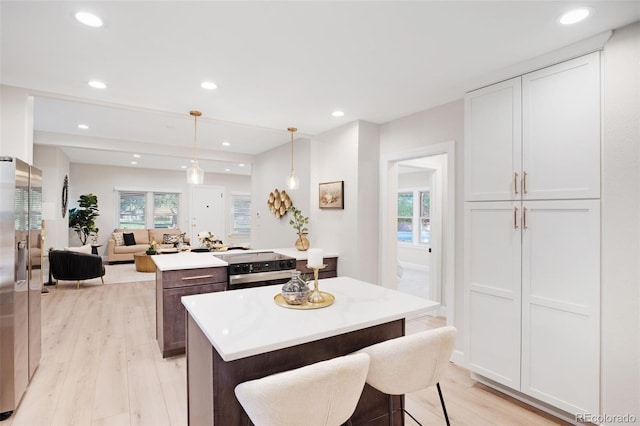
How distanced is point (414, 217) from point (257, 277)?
5.73m

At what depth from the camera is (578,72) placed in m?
2.07

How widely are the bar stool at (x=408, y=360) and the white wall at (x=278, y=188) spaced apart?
124 inches

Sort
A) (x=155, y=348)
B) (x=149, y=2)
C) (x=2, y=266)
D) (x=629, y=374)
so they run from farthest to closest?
(x=155, y=348)
(x=2, y=266)
(x=629, y=374)
(x=149, y=2)

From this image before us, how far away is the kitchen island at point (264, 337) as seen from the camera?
1328mm

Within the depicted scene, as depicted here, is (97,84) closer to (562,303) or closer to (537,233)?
(537,233)

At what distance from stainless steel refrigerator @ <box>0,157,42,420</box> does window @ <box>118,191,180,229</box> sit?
7.26m

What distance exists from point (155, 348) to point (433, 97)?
12.5ft

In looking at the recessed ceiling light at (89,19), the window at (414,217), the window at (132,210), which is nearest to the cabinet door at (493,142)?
the recessed ceiling light at (89,19)

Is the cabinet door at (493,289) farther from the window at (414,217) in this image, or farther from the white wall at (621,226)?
the window at (414,217)

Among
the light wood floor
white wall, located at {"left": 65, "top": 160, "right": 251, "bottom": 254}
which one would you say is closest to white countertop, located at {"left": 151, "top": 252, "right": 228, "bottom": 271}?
the light wood floor

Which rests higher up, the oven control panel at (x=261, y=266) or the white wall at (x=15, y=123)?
the white wall at (x=15, y=123)

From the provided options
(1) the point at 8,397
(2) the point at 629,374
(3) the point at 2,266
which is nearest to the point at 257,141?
(3) the point at 2,266

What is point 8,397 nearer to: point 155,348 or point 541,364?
point 155,348

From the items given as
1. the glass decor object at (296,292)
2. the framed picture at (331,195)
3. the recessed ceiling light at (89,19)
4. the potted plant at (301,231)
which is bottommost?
the glass decor object at (296,292)
